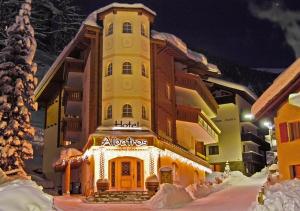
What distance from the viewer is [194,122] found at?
43281 mm

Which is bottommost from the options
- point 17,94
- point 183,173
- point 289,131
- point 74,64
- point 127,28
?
point 183,173

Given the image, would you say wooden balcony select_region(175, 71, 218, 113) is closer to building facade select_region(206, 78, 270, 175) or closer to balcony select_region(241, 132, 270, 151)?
building facade select_region(206, 78, 270, 175)

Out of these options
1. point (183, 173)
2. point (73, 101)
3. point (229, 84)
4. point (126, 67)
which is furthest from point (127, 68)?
point (229, 84)

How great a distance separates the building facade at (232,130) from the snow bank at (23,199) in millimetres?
51805

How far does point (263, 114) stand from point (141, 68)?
14.8 meters

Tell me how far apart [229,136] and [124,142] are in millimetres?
32285

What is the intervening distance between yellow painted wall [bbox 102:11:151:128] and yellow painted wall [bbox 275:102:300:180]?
1401 centimetres

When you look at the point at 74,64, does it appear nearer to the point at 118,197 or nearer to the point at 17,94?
the point at 17,94

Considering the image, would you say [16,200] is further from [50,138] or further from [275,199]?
[50,138]

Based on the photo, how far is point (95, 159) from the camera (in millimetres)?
33594

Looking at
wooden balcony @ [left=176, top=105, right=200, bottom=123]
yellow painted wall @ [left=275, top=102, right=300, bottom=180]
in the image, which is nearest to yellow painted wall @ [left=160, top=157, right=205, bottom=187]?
Result: wooden balcony @ [left=176, top=105, right=200, bottom=123]

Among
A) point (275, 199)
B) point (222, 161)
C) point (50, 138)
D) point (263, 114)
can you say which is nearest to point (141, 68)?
point (263, 114)

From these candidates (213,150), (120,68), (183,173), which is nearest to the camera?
(120,68)

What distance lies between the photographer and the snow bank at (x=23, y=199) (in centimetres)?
1012
